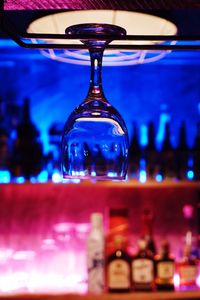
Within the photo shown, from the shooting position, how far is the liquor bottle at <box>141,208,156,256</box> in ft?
5.83

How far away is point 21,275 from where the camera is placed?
6.07 ft

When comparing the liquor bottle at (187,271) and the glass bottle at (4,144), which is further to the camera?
the glass bottle at (4,144)

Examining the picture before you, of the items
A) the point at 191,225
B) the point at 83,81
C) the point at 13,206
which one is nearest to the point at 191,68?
the point at 83,81

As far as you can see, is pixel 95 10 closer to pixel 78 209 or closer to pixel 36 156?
pixel 36 156

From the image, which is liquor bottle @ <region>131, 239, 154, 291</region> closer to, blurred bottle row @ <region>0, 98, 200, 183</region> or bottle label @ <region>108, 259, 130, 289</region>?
bottle label @ <region>108, 259, 130, 289</region>

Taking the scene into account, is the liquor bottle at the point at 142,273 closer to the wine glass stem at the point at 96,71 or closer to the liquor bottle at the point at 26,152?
the liquor bottle at the point at 26,152

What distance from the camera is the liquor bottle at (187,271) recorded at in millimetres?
1666

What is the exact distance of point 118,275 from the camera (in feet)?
5.24

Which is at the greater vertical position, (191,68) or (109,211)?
(191,68)

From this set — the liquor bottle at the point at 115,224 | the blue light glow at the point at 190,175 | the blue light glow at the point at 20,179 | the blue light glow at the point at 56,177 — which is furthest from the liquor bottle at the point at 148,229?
the blue light glow at the point at 20,179

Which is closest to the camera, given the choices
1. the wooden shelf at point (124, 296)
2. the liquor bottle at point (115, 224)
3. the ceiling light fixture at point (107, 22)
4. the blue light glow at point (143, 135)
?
the ceiling light fixture at point (107, 22)

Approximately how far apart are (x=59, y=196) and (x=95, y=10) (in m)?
1.45

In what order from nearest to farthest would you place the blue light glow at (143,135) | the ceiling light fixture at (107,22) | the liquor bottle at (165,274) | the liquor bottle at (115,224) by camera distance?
1. the ceiling light fixture at (107,22)
2. the liquor bottle at (165,274)
3. the liquor bottle at (115,224)
4. the blue light glow at (143,135)

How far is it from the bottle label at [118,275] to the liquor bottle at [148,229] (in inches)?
7.2
